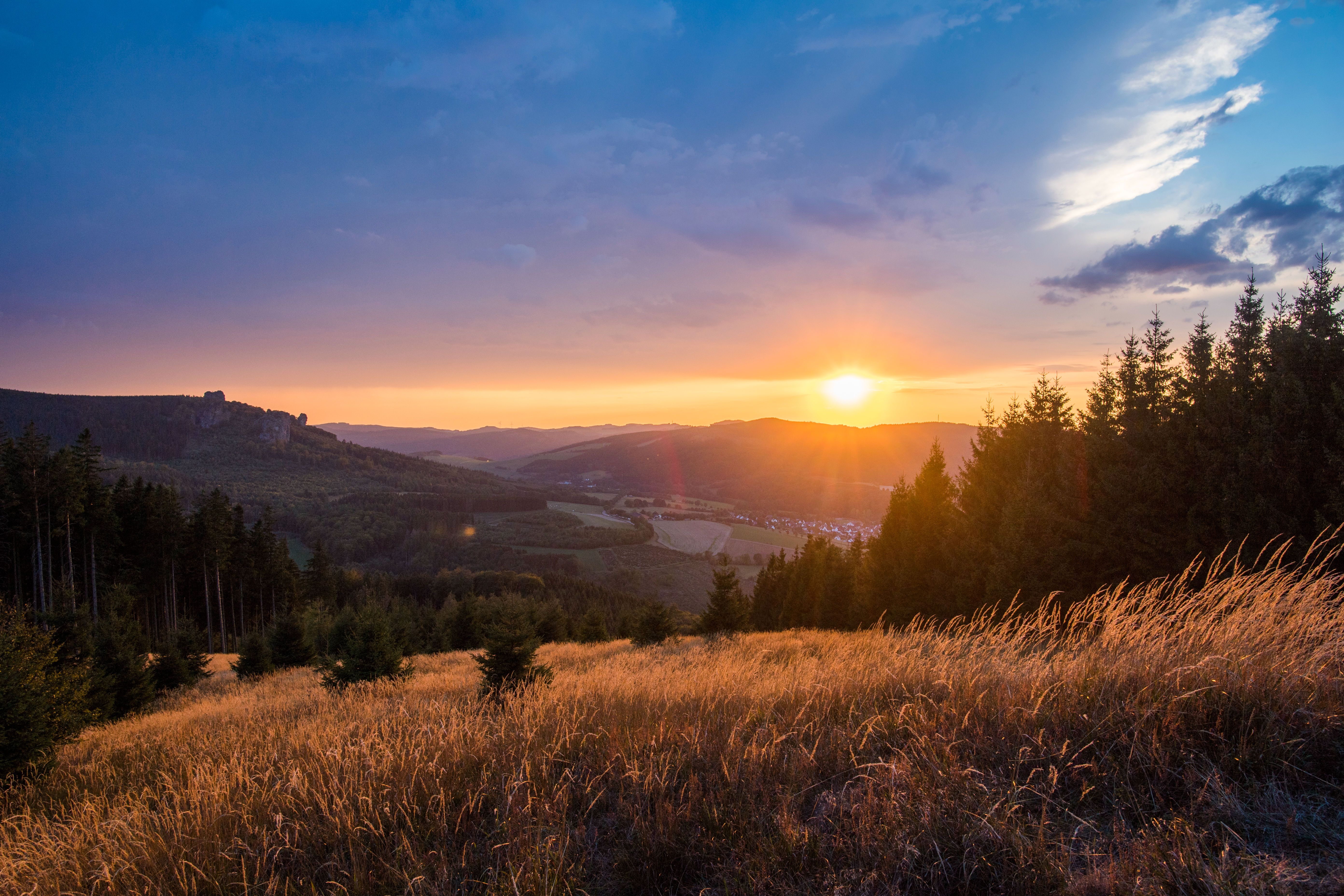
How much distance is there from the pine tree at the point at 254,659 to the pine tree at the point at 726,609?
1851 centimetres

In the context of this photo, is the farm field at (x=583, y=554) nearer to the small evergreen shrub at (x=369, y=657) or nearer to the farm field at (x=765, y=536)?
the farm field at (x=765, y=536)

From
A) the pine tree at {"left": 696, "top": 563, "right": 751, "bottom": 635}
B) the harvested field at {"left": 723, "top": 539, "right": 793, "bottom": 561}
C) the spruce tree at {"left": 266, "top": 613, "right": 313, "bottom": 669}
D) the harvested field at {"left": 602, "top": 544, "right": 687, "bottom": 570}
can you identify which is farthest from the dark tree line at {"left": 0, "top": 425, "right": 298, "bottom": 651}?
the harvested field at {"left": 723, "top": 539, "right": 793, "bottom": 561}

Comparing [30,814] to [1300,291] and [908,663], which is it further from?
[1300,291]

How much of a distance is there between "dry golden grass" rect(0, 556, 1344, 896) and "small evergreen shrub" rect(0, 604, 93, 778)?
3.86 metres

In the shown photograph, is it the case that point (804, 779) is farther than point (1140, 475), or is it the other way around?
point (1140, 475)

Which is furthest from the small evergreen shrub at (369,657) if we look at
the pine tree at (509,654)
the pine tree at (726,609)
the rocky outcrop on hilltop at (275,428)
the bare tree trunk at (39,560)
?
the rocky outcrop on hilltop at (275,428)

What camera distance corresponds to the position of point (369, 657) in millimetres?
14203

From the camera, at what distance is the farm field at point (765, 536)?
112 m

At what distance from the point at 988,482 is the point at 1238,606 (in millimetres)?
21475

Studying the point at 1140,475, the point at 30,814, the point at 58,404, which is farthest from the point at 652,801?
the point at 58,404

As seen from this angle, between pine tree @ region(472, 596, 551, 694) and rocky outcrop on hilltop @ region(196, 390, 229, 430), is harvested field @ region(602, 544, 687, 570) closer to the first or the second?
pine tree @ region(472, 596, 551, 694)

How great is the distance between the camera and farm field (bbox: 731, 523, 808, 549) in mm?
111812

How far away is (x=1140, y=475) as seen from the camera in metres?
18.8

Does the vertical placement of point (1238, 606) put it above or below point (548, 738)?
above
